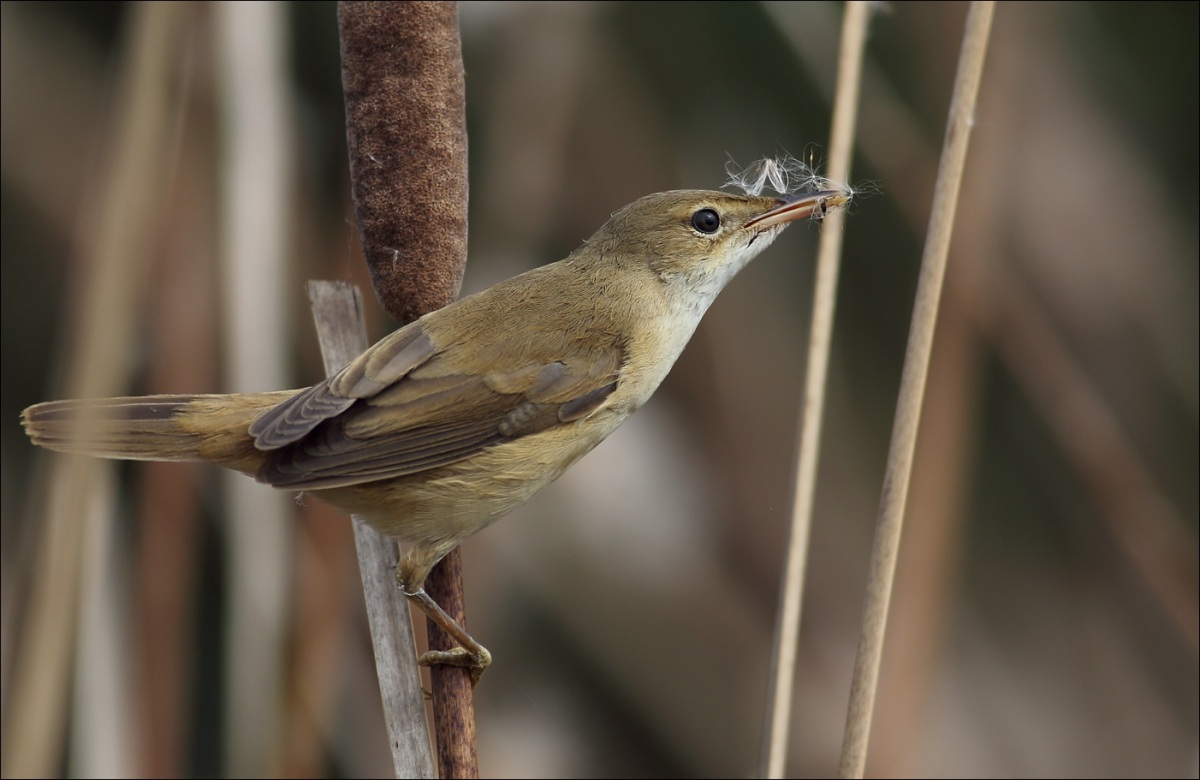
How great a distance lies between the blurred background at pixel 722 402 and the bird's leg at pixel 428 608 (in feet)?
2.79

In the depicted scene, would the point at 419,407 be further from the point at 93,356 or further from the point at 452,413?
the point at 93,356

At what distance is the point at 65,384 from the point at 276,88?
41.2 inches

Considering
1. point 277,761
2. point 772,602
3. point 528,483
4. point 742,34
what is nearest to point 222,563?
point 277,761

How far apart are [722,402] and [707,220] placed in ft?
3.50

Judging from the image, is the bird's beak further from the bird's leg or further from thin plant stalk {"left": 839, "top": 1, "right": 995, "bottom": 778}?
the bird's leg

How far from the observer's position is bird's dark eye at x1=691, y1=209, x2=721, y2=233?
7.68ft

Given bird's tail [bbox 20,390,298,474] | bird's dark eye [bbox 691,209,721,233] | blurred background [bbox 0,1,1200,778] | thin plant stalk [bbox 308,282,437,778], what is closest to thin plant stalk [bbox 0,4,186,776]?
bird's tail [bbox 20,390,298,474]

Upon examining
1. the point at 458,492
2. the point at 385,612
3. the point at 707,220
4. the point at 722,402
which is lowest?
the point at 385,612

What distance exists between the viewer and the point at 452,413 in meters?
2.09

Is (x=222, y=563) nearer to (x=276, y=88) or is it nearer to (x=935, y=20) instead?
(x=276, y=88)

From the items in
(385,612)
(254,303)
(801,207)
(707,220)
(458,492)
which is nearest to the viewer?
(385,612)

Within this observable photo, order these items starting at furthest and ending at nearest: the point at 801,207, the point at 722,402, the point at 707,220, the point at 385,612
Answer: the point at 722,402 → the point at 707,220 → the point at 801,207 → the point at 385,612

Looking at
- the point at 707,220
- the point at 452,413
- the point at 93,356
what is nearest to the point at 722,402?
the point at 707,220

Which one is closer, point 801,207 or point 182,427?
point 182,427
